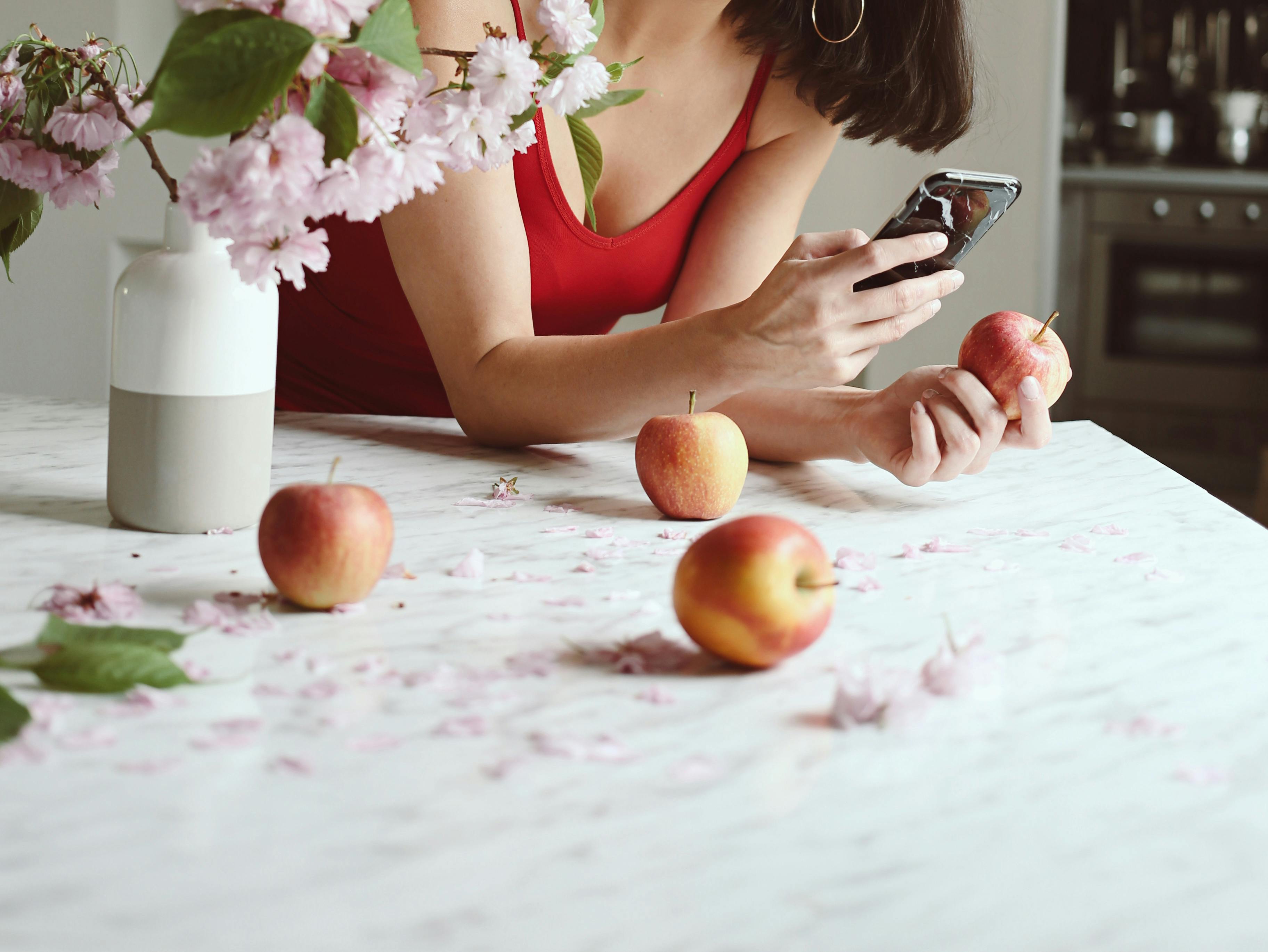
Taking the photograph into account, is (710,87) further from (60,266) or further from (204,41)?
(60,266)

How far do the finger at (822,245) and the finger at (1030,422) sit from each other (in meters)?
0.19

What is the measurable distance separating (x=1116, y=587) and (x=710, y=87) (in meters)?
0.90

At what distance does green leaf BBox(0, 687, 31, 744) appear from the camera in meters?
0.49

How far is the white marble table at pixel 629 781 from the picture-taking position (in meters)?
0.40

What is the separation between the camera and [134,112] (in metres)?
0.77

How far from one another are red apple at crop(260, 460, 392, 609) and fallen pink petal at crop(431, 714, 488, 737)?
0.51ft

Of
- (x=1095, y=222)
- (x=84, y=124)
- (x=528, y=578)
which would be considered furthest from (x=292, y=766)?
(x=1095, y=222)

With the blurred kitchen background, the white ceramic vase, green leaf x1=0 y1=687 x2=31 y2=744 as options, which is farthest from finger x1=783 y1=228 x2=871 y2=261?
the blurred kitchen background

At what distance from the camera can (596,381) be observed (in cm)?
110

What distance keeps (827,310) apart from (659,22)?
60 centimetres

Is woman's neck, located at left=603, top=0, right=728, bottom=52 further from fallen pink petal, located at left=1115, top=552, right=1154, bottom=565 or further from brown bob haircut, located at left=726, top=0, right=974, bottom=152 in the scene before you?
fallen pink petal, located at left=1115, top=552, right=1154, bottom=565

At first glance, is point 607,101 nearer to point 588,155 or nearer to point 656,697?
point 588,155

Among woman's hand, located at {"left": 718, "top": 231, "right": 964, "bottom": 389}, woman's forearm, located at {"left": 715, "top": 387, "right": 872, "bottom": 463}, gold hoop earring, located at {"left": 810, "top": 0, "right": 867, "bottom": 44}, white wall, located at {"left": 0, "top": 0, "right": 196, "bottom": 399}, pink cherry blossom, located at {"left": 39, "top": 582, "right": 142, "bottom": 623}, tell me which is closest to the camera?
pink cherry blossom, located at {"left": 39, "top": 582, "right": 142, "bottom": 623}

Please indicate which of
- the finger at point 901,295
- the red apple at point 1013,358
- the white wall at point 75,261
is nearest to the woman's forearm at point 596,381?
the finger at point 901,295
